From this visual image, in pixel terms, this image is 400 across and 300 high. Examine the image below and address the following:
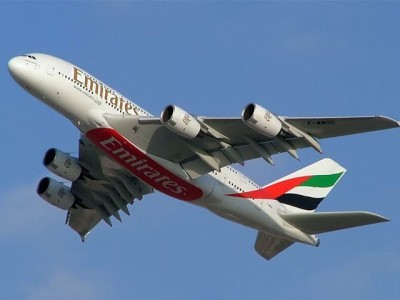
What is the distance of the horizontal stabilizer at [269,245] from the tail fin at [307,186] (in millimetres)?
1802

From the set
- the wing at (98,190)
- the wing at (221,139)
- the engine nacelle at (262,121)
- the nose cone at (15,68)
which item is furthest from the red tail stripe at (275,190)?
the nose cone at (15,68)

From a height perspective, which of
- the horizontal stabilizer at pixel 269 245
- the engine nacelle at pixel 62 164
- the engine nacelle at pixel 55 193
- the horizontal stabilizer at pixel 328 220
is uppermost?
the engine nacelle at pixel 62 164

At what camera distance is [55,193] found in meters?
53.8

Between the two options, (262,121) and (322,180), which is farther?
(322,180)

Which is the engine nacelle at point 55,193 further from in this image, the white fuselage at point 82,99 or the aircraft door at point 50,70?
the aircraft door at point 50,70

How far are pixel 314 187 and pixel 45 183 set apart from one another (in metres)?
13.0

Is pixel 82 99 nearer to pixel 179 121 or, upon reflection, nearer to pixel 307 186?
pixel 179 121

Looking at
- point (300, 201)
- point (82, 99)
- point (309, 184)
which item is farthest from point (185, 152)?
point (309, 184)

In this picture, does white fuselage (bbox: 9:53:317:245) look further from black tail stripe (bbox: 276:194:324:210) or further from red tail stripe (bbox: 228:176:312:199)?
black tail stripe (bbox: 276:194:324:210)

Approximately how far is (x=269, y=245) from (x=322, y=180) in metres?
4.95

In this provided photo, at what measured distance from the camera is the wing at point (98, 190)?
51625mm

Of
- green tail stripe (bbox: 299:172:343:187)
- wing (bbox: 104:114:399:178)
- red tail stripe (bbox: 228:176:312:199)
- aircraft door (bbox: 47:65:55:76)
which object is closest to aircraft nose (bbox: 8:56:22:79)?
aircraft door (bbox: 47:65:55:76)

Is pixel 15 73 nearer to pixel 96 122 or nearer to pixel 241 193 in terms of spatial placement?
pixel 96 122

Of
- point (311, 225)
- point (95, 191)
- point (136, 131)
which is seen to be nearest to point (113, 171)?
point (95, 191)
